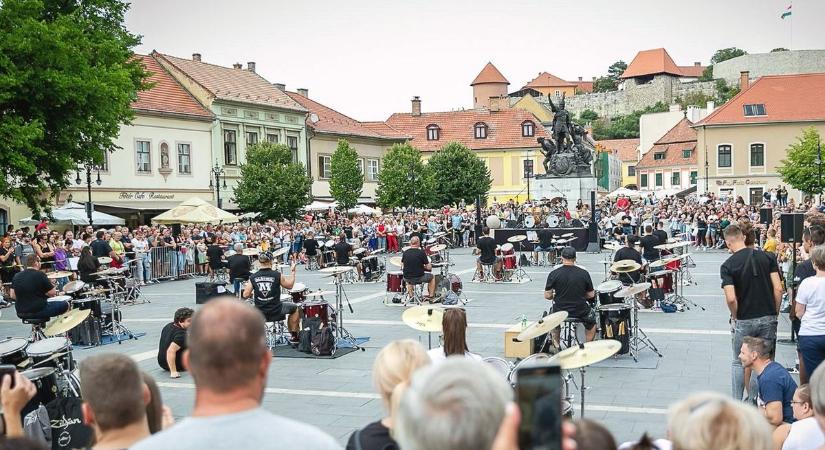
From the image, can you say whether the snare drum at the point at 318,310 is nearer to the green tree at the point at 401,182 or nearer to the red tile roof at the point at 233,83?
the red tile roof at the point at 233,83

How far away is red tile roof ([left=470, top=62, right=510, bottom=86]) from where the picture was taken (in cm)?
13038

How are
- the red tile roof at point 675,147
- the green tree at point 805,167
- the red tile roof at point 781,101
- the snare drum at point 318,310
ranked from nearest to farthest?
the snare drum at point 318,310 → the green tree at point 805,167 → the red tile roof at point 781,101 → the red tile roof at point 675,147

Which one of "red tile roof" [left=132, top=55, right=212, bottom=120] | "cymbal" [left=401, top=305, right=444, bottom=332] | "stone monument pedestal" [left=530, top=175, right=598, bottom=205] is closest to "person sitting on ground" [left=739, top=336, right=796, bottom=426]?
"cymbal" [left=401, top=305, right=444, bottom=332]

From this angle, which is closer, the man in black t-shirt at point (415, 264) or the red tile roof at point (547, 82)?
the man in black t-shirt at point (415, 264)

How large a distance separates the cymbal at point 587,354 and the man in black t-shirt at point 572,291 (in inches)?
175

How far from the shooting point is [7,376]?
4.43 meters

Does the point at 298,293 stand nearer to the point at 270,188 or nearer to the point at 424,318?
the point at 424,318

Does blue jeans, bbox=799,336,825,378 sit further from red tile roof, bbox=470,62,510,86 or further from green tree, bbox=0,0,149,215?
red tile roof, bbox=470,62,510,86

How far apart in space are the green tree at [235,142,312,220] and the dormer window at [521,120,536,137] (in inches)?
1250

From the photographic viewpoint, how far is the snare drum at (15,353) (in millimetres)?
8845

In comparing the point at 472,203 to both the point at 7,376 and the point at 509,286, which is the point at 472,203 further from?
the point at 7,376

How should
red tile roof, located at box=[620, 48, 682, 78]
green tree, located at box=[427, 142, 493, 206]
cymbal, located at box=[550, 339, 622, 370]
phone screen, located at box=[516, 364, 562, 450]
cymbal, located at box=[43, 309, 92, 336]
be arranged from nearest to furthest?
phone screen, located at box=[516, 364, 562, 450]
cymbal, located at box=[550, 339, 622, 370]
cymbal, located at box=[43, 309, 92, 336]
green tree, located at box=[427, 142, 493, 206]
red tile roof, located at box=[620, 48, 682, 78]

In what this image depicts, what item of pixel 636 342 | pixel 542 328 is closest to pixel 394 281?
pixel 636 342

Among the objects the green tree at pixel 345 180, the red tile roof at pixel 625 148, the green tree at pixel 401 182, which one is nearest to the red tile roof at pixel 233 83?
the green tree at pixel 345 180
